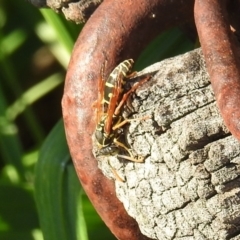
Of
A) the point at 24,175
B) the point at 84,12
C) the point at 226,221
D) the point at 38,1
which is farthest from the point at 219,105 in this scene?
the point at 24,175

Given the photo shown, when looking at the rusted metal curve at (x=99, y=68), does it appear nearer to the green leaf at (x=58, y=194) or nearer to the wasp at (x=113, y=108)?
the wasp at (x=113, y=108)

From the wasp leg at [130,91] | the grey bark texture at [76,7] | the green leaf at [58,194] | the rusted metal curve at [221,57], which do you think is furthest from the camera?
the green leaf at [58,194]

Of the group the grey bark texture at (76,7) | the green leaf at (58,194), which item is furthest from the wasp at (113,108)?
the green leaf at (58,194)

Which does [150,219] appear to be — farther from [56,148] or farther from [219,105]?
[56,148]

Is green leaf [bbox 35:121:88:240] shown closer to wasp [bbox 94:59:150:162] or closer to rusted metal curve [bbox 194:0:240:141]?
wasp [bbox 94:59:150:162]

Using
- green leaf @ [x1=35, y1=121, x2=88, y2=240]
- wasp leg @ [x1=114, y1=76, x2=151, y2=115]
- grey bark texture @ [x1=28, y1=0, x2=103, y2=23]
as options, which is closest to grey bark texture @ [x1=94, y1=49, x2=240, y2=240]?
wasp leg @ [x1=114, y1=76, x2=151, y2=115]

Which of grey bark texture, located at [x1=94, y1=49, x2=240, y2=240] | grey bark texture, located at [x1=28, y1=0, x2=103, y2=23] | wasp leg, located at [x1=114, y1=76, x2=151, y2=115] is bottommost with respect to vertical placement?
grey bark texture, located at [x1=94, y1=49, x2=240, y2=240]

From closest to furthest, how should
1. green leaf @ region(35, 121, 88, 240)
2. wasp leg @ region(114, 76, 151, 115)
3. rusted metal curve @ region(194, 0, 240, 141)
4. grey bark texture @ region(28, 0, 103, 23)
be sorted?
1. rusted metal curve @ region(194, 0, 240, 141)
2. wasp leg @ region(114, 76, 151, 115)
3. grey bark texture @ region(28, 0, 103, 23)
4. green leaf @ region(35, 121, 88, 240)

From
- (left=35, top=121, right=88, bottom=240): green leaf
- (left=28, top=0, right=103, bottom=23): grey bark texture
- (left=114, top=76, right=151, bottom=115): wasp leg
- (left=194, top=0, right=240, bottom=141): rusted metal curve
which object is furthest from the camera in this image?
(left=35, top=121, right=88, bottom=240): green leaf

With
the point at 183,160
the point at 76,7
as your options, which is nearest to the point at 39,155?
the point at 76,7
